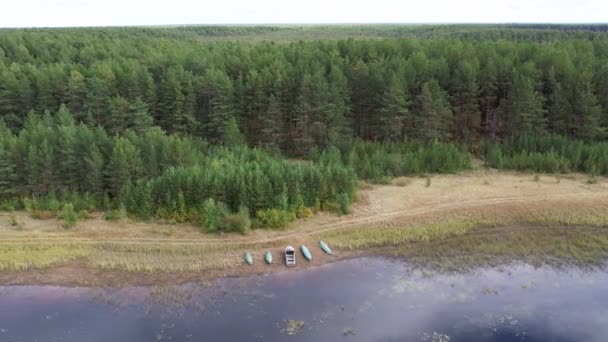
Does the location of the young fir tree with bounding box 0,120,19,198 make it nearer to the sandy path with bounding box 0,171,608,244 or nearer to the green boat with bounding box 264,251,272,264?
the sandy path with bounding box 0,171,608,244

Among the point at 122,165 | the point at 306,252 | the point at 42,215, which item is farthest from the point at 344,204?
the point at 42,215

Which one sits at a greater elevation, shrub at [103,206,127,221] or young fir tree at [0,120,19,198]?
young fir tree at [0,120,19,198]

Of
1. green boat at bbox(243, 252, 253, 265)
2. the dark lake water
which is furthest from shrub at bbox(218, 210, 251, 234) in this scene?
the dark lake water

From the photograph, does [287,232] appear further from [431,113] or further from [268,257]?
[431,113]

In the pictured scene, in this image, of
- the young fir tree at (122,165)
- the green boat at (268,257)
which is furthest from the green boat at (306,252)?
the young fir tree at (122,165)

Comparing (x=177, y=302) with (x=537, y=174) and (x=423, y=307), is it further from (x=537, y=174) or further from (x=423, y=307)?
(x=537, y=174)
